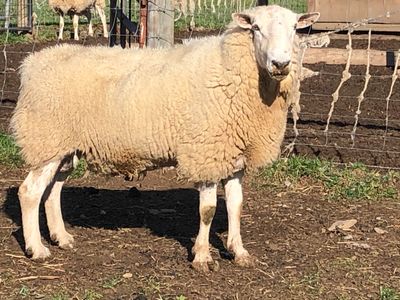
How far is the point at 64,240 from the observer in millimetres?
5895

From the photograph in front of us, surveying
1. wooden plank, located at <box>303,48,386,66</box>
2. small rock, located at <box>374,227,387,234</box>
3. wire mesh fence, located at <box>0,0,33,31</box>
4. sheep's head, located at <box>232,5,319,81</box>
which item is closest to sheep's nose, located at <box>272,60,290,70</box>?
sheep's head, located at <box>232,5,319,81</box>

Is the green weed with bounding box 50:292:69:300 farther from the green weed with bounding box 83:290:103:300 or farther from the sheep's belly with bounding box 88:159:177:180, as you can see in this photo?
the sheep's belly with bounding box 88:159:177:180

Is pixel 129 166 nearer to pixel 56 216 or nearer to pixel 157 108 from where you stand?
pixel 157 108

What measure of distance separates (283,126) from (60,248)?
1.80 m

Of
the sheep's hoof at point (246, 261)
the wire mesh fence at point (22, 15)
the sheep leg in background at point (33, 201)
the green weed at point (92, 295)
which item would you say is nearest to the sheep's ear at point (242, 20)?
the sheep's hoof at point (246, 261)

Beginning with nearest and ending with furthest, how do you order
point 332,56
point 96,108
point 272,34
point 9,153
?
point 272,34, point 96,108, point 9,153, point 332,56

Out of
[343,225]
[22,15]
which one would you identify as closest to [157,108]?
[343,225]

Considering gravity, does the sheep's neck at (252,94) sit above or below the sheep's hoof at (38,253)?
above

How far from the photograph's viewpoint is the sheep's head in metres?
4.86

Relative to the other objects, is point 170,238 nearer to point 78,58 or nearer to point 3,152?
point 78,58

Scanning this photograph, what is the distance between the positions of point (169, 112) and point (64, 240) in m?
1.28

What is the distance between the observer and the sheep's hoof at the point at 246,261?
5.47m

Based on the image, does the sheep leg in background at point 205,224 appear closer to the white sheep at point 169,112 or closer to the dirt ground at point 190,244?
the white sheep at point 169,112

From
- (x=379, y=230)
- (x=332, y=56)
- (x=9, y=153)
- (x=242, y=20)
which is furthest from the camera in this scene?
(x=332, y=56)
